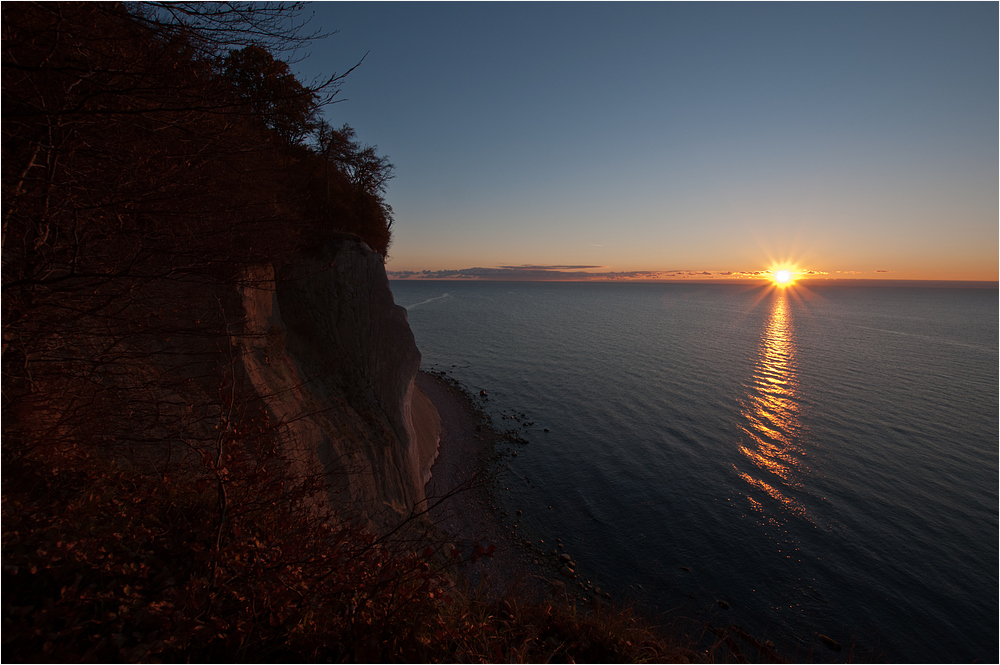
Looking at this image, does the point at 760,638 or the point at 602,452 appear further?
the point at 602,452

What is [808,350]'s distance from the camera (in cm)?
6262

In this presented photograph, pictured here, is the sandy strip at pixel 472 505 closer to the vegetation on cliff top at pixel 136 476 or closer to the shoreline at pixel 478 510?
the shoreline at pixel 478 510

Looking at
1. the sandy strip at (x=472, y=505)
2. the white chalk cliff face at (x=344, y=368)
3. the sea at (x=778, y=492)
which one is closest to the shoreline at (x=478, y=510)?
the sandy strip at (x=472, y=505)

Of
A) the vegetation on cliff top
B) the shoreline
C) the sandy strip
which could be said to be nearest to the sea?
the shoreline

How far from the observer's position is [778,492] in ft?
76.7

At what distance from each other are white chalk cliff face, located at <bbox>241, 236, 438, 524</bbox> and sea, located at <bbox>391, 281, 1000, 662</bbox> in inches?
326

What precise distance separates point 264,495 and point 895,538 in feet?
92.0

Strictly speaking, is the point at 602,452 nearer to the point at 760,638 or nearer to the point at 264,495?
the point at 760,638

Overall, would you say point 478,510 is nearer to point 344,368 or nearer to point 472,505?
point 472,505

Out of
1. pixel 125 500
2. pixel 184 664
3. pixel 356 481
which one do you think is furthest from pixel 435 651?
pixel 356 481

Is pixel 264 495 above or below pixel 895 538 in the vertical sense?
above

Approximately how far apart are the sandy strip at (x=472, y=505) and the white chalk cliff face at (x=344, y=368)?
2052 mm

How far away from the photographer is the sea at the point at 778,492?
53.3 ft

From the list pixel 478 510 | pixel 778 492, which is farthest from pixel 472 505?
pixel 778 492
